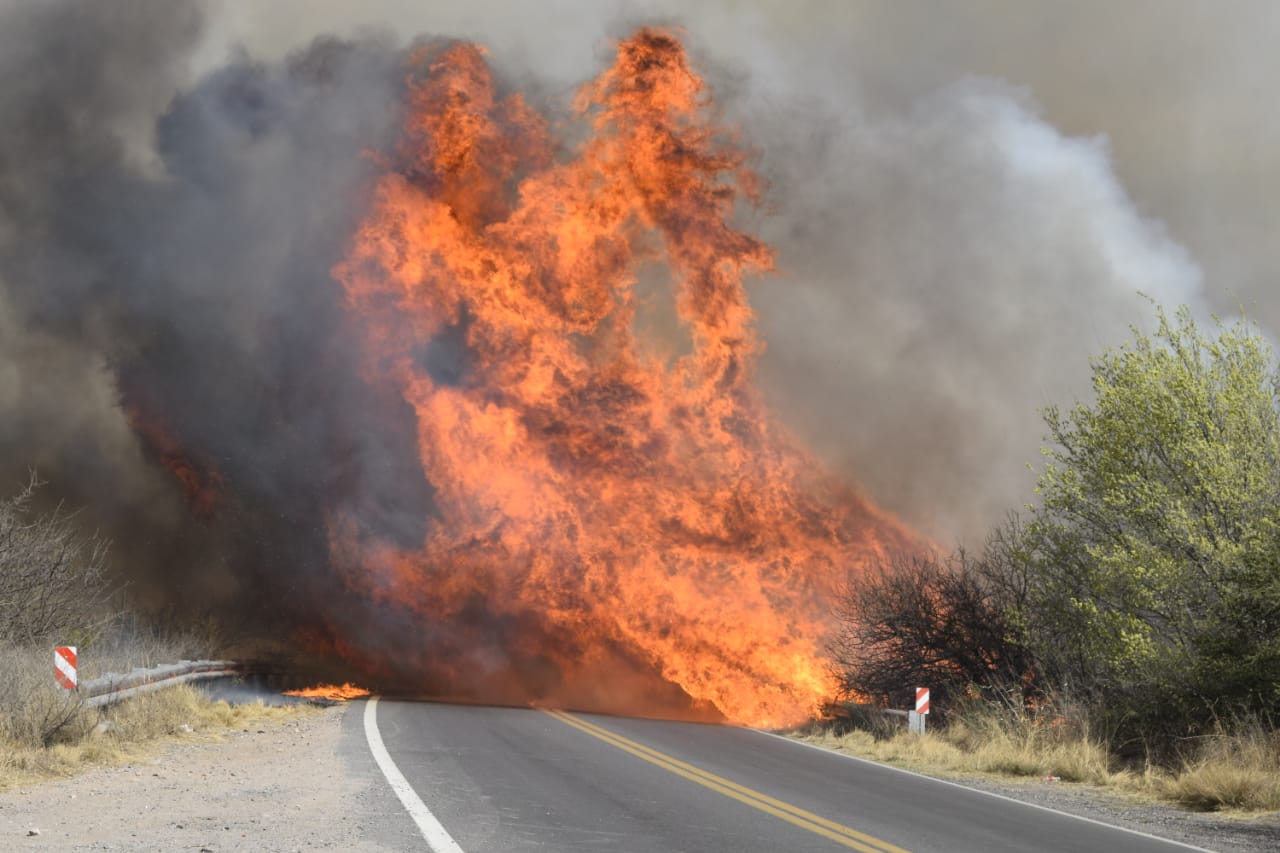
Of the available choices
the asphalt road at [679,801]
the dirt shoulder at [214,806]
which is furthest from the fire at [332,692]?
the dirt shoulder at [214,806]

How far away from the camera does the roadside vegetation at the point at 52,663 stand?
11.6m

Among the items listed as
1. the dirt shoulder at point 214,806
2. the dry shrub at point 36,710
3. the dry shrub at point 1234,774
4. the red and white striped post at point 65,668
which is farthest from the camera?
the red and white striped post at point 65,668

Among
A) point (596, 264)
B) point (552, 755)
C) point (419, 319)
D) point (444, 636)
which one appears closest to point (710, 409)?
point (596, 264)

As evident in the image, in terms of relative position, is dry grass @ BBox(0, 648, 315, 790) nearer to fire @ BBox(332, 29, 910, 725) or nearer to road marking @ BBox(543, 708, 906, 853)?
road marking @ BBox(543, 708, 906, 853)

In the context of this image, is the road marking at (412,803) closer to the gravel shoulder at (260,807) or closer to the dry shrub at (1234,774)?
the gravel shoulder at (260,807)

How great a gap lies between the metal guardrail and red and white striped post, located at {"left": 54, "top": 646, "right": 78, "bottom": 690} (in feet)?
0.44

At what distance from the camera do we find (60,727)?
12.0m

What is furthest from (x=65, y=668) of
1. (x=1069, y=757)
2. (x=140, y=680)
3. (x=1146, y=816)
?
(x=1069, y=757)

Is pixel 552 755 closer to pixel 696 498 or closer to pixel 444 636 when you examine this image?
pixel 696 498

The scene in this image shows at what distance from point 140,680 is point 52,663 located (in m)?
1.68

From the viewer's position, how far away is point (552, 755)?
1384cm

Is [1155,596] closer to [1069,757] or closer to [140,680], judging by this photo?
[1069,757]

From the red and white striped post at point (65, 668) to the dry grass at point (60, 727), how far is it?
0.11 meters

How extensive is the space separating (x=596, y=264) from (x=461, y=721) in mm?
11249
